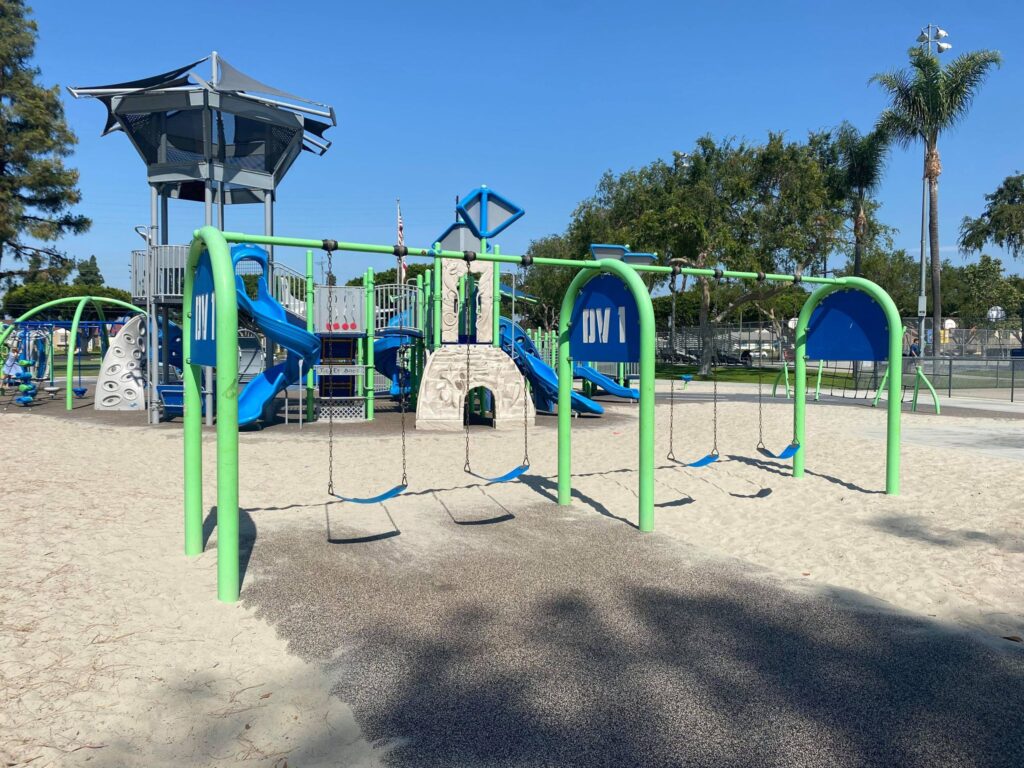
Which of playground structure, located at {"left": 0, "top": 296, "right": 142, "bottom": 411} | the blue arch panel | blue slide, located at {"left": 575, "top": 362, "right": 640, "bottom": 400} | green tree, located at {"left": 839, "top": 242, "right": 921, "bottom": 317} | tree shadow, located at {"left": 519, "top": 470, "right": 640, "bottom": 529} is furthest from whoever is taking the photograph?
green tree, located at {"left": 839, "top": 242, "right": 921, "bottom": 317}

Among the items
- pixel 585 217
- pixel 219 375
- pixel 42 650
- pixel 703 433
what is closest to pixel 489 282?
pixel 703 433

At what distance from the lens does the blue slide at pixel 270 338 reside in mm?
13422

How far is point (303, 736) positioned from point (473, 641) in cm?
121

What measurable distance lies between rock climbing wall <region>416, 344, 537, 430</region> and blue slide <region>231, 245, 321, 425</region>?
7.72ft

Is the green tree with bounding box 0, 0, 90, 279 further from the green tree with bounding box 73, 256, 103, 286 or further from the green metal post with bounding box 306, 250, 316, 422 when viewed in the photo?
the green tree with bounding box 73, 256, 103, 286

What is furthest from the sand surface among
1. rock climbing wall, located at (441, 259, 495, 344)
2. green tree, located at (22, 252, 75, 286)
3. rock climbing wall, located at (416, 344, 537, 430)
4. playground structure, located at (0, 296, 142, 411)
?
green tree, located at (22, 252, 75, 286)

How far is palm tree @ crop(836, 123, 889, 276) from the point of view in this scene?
32062 millimetres

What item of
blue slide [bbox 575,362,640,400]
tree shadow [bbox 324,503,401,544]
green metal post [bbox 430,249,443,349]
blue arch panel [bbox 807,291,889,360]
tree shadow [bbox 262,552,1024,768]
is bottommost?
tree shadow [bbox 262,552,1024,768]

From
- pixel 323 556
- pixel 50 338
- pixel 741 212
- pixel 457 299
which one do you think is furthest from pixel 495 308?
pixel 741 212

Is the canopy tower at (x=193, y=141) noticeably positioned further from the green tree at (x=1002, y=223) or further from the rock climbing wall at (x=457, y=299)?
the green tree at (x=1002, y=223)

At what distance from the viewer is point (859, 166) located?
32.4 metres

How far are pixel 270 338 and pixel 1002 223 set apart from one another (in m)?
54.2

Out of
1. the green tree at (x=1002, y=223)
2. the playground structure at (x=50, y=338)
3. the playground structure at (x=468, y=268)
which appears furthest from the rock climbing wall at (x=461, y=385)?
the green tree at (x=1002, y=223)

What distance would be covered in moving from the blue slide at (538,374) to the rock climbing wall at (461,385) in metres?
1.39
